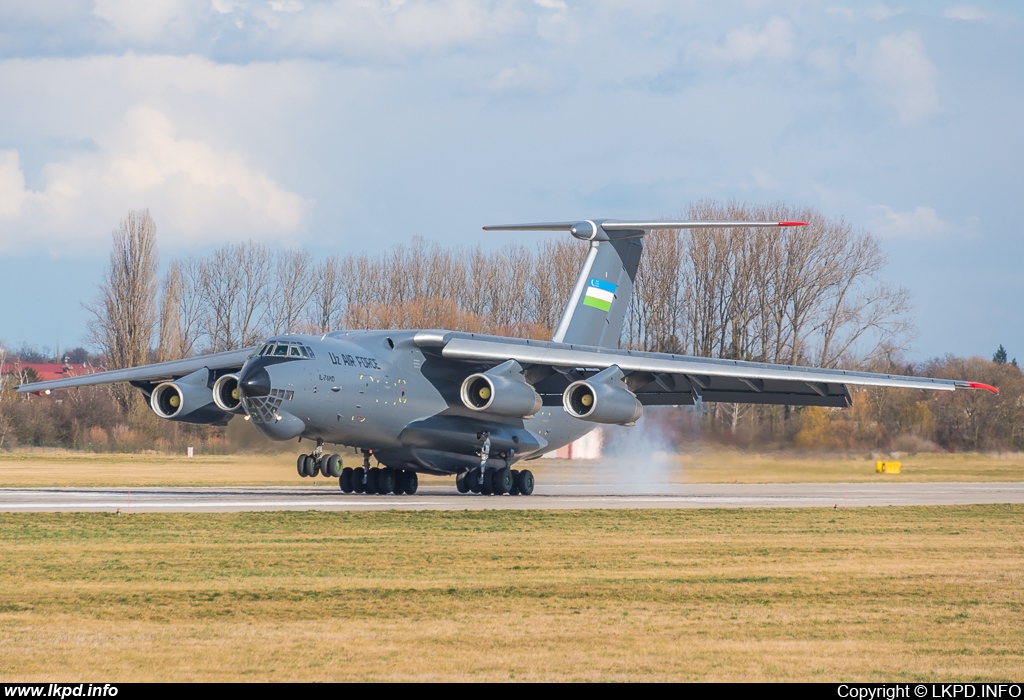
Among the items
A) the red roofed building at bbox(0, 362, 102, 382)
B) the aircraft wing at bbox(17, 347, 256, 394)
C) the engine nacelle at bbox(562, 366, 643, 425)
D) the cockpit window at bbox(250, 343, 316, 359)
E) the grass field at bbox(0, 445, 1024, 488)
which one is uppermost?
the red roofed building at bbox(0, 362, 102, 382)

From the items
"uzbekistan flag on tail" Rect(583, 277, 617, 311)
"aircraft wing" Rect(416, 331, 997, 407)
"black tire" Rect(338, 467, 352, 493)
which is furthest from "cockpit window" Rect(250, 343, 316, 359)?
"uzbekistan flag on tail" Rect(583, 277, 617, 311)

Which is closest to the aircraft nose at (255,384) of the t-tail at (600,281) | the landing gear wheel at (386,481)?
the landing gear wheel at (386,481)

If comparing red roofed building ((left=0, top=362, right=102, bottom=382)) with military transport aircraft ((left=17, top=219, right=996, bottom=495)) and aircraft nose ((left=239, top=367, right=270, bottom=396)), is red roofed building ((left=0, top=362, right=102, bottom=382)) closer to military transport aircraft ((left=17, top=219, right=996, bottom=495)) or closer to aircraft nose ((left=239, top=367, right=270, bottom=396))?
military transport aircraft ((left=17, top=219, right=996, bottom=495))

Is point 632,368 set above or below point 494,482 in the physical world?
above

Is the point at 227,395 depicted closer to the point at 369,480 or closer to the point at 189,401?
the point at 189,401

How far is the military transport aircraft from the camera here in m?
20.9

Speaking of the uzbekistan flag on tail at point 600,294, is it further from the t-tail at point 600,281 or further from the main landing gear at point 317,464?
the main landing gear at point 317,464

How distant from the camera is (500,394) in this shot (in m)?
21.8

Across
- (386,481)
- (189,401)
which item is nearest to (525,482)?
(386,481)

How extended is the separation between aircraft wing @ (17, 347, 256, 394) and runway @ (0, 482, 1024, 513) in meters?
2.28

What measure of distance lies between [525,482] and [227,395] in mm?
6073

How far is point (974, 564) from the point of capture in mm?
12234

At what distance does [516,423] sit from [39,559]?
13.7 m

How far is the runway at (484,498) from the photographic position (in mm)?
19156
